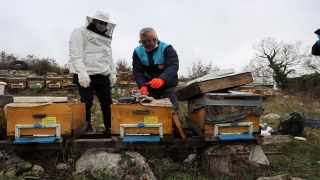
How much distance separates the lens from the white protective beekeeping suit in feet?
10.3

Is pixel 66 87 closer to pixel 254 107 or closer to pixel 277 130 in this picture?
pixel 277 130

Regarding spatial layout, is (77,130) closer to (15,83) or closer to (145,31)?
(145,31)

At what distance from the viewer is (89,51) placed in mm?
3291

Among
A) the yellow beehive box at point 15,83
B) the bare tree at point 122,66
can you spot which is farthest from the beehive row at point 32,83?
the bare tree at point 122,66

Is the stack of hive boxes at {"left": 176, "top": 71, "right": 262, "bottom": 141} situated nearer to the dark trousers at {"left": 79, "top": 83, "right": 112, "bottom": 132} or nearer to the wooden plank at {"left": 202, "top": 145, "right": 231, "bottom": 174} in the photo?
the wooden plank at {"left": 202, "top": 145, "right": 231, "bottom": 174}

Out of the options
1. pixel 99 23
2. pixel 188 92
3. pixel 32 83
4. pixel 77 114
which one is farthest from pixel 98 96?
pixel 32 83

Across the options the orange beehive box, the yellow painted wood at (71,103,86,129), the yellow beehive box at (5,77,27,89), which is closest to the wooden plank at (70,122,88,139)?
the yellow painted wood at (71,103,86,129)

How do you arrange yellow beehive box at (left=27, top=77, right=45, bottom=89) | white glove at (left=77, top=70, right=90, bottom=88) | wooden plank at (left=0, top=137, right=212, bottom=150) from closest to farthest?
wooden plank at (left=0, top=137, right=212, bottom=150) < white glove at (left=77, top=70, right=90, bottom=88) < yellow beehive box at (left=27, top=77, right=45, bottom=89)

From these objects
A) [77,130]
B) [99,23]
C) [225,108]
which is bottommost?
[77,130]

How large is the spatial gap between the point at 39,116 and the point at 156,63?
5.15 ft

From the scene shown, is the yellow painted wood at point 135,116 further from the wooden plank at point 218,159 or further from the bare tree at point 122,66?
the bare tree at point 122,66

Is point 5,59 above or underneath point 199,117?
above

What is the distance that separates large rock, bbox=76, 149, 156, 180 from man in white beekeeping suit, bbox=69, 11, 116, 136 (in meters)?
0.54

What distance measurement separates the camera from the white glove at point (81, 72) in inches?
123
